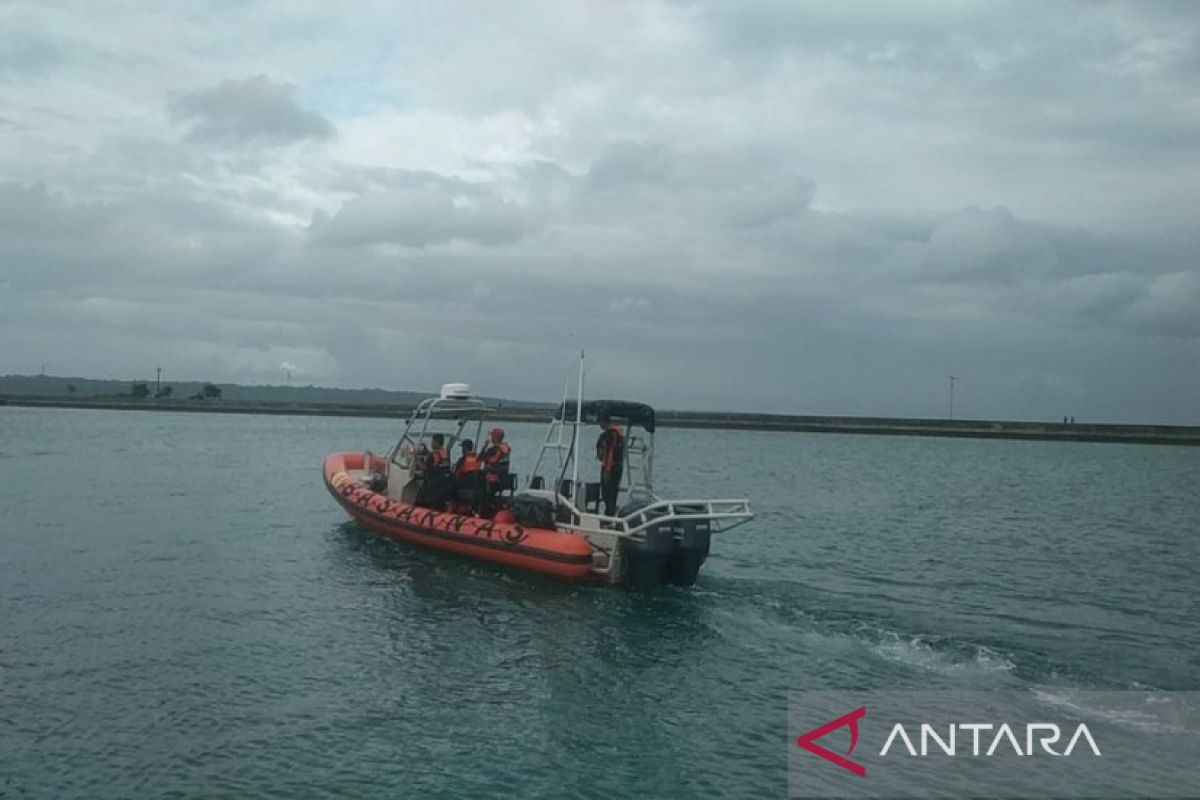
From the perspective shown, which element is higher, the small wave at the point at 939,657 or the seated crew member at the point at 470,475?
the seated crew member at the point at 470,475

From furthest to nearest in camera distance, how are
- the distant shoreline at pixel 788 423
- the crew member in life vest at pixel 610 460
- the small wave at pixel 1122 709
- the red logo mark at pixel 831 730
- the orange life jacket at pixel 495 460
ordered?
1. the distant shoreline at pixel 788 423
2. the orange life jacket at pixel 495 460
3. the crew member in life vest at pixel 610 460
4. the small wave at pixel 1122 709
5. the red logo mark at pixel 831 730

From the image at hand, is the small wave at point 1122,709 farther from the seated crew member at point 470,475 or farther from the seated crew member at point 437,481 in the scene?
the seated crew member at point 437,481

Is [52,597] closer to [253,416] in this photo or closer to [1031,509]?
[1031,509]

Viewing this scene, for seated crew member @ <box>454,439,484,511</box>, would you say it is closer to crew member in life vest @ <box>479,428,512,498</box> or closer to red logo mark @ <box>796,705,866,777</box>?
crew member in life vest @ <box>479,428,512,498</box>

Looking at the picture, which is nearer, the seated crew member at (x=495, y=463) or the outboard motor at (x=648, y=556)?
the outboard motor at (x=648, y=556)

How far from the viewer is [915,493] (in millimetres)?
35562

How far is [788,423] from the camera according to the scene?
104 m

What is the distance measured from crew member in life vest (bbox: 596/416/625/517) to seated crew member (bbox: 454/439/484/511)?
255 centimetres

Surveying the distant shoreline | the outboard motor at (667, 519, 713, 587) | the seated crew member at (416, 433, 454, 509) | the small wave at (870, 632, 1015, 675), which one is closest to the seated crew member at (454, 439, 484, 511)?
the seated crew member at (416, 433, 454, 509)

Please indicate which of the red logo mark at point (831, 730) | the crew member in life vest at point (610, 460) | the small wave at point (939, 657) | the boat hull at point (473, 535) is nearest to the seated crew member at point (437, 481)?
the boat hull at point (473, 535)

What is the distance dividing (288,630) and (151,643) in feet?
4.78

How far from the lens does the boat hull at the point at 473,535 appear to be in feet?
46.5

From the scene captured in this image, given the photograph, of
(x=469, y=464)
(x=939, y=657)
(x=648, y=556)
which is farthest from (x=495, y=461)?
(x=939, y=657)

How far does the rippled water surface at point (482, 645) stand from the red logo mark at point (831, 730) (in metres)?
0.25
